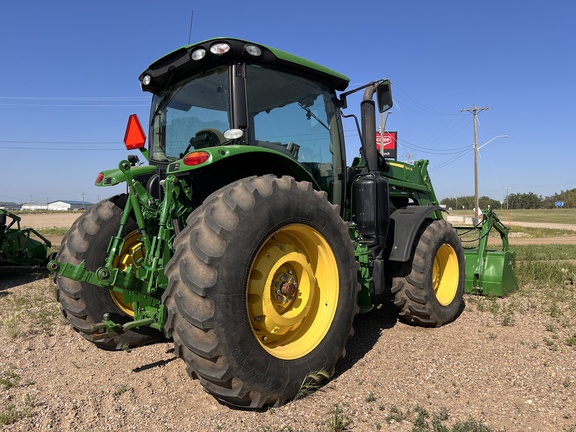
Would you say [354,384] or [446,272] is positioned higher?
[446,272]

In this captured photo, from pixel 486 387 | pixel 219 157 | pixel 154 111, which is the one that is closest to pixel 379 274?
pixel 486 387

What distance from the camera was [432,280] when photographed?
15.5 ft

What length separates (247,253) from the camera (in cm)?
265

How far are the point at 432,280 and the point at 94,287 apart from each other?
3450 mm

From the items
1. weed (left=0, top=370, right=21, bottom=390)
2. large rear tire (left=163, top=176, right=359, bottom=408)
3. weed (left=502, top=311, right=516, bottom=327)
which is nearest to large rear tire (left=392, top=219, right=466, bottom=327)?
weed (left=502, top=311, right=516, bottom=327)

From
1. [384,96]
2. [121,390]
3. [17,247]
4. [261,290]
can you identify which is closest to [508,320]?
[384,96]

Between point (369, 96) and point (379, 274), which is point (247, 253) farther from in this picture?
point (369, 96)

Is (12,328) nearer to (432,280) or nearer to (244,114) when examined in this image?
(244,114)

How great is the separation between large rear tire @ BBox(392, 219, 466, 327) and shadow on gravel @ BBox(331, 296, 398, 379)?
0.26 m

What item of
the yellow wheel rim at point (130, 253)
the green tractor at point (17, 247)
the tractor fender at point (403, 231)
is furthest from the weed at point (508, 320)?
the green tractor at point (17, 247)

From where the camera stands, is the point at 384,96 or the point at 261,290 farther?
the point at 384,96

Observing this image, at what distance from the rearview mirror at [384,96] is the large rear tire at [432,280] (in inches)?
59.0

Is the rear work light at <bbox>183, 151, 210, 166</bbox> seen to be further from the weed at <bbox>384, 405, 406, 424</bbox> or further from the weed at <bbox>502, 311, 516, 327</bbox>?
the weed at <bbox>502, 311, 516, 327</bbox>

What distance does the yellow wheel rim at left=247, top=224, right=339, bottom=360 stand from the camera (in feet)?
9.73
